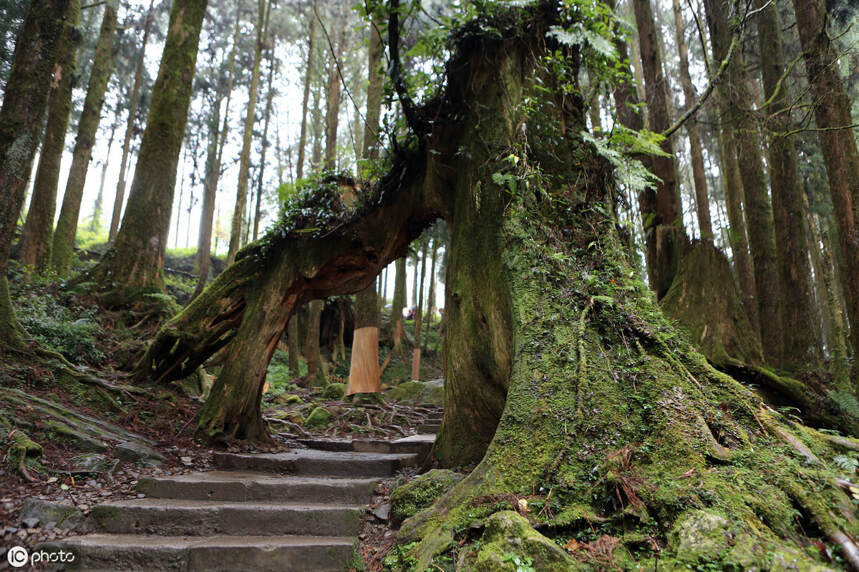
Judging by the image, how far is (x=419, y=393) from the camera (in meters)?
11.3

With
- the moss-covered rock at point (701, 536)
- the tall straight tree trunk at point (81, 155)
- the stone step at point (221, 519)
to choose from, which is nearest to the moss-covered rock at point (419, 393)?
the stone step at point (221, 519)

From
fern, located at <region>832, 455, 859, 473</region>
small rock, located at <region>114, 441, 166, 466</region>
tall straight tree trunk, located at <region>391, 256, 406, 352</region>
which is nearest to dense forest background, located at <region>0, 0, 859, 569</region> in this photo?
fern, located at <region>832, 455, 859, 473</region>

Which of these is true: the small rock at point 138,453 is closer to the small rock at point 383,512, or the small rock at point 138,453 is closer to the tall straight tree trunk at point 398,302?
the small rock at point 383,512

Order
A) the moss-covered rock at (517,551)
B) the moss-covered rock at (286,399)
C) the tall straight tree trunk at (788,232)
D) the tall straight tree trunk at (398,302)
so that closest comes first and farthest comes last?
the moss-covered rock at (517,551) < the tall straight tree trunk at (788,232) < the moss-covered rock at (286,399) < the tall straight tree trunk at (398,302)

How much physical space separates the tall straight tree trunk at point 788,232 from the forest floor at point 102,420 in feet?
20.7

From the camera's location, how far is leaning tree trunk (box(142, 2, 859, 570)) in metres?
2.19

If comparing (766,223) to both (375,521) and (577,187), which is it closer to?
(577,187)

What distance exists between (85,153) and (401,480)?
13381 mm

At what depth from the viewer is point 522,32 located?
16.8ft

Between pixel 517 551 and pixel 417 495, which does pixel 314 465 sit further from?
pixel 517 551

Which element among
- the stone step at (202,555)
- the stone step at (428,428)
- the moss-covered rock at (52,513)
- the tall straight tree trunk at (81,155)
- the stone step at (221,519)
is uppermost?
the tall straight tree trunk at (81,155)

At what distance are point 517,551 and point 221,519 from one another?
2791mm

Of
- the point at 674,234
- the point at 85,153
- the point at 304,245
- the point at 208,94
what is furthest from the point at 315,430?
the point at 208,94

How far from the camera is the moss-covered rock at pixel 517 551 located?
6.90 feet
